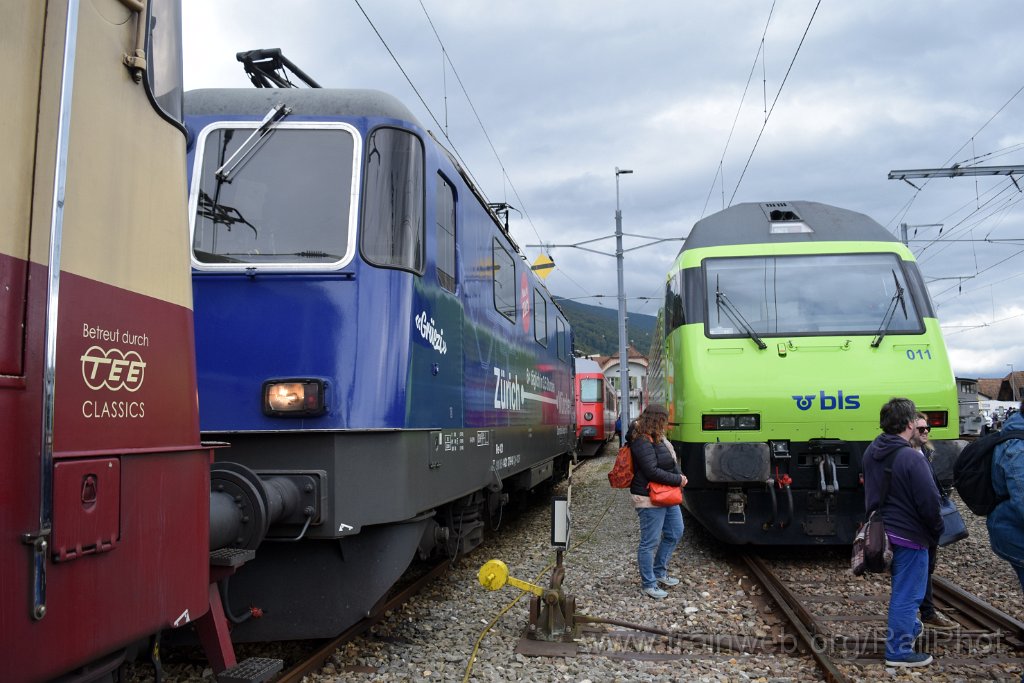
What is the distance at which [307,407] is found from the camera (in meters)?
4.11

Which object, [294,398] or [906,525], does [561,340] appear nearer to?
[906,525]

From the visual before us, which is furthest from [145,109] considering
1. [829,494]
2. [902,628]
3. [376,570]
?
[829,494]

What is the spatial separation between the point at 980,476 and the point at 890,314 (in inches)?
140

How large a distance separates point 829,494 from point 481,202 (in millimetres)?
3880

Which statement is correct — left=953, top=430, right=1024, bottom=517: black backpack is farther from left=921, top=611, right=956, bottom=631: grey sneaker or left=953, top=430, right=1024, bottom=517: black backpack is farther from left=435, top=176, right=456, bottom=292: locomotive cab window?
left=435, top=176, right=456, bottom=292: locomotive cab window

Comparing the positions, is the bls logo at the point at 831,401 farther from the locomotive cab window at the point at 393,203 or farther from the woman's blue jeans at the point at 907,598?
the locomotive cab window at the point at 393,203

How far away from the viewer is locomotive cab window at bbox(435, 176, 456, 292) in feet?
17.0

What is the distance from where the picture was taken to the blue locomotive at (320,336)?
4113mm

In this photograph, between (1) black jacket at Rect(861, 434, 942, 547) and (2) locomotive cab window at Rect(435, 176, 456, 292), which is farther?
(2) locomotive cab window at Rect(435, 176, 456, 292)

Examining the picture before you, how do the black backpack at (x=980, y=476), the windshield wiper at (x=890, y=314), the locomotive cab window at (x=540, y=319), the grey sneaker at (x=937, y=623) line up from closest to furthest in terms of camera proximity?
the black backpack at (x=980, y=476) < the grey sneaker at (x=937, y=623) < the windshield wiper at (x=890, y=314) < the locomotive cab window at (x=540, y=319)

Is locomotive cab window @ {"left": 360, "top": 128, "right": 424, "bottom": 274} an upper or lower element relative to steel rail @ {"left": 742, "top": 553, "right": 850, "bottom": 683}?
upper

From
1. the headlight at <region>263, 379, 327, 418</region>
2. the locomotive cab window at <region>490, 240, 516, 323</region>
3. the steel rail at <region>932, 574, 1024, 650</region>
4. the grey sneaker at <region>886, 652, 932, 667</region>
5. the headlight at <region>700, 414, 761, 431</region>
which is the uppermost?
the locomotive cab window at <region>490, 240, 516, 323</region>

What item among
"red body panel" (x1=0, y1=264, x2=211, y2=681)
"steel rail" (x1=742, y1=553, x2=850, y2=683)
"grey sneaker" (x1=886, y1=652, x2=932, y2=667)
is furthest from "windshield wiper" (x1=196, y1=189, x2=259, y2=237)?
"grey sneaker" (x1=886, y1=652, x2=932, y2=667)

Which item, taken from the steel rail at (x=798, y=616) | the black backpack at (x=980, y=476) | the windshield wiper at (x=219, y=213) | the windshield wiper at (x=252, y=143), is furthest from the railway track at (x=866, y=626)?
the windshield wiper at (x=252, y=143)
